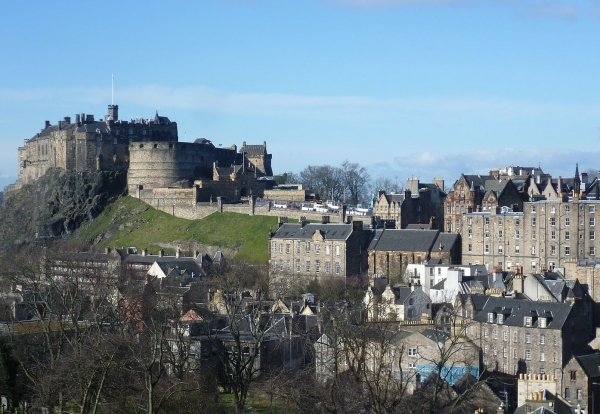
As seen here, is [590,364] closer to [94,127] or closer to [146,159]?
[146,159]

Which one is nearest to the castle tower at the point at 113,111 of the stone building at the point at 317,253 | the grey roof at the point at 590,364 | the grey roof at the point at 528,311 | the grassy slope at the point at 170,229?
the grassy slope at the point at 170,229

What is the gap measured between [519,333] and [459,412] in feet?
33.8

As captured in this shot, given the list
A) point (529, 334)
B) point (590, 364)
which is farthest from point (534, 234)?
point (590, 364)

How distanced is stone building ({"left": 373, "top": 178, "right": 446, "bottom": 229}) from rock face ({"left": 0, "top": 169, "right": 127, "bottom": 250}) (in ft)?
122

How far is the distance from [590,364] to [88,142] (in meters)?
83.7

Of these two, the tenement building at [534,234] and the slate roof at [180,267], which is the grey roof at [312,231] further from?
the tenement building at [534,234]

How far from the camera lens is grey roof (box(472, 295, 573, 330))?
5772cm

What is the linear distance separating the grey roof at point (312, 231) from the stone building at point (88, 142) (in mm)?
41122

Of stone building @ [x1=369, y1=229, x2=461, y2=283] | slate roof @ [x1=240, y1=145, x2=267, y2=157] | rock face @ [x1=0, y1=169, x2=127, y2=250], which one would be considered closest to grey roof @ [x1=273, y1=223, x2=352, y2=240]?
stone building @ [x1=369, y1=229, x2=461, y2=283]

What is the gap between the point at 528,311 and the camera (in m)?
58.8

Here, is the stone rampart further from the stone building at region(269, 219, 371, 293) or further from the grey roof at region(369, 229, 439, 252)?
the grey roof at region(369, 229, 439, 252)

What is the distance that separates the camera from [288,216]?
104812 mm

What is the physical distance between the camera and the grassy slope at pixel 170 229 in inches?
4035

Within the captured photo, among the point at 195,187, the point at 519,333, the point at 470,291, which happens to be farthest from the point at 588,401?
the point at 195,187
